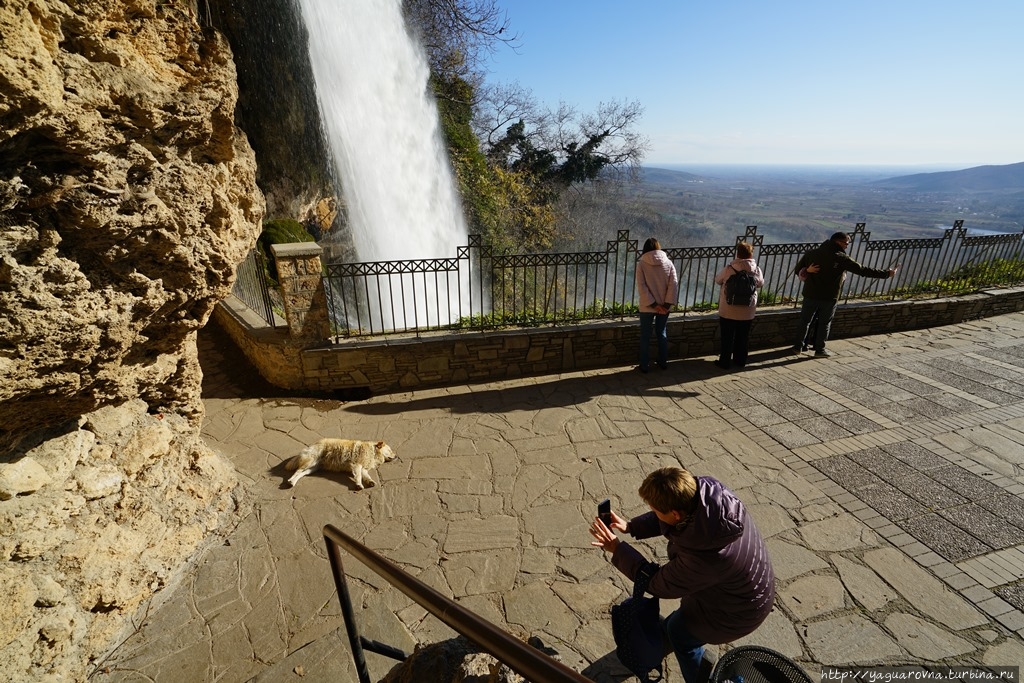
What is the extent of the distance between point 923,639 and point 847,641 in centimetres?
46

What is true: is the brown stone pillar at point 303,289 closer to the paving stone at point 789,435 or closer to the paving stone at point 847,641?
the paving stone at point 789,435

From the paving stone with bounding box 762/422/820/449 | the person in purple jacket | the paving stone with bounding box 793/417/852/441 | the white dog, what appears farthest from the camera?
the paving stone with bounding box 793/417/852/441

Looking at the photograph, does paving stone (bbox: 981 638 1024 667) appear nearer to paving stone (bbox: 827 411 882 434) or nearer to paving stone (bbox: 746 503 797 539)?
paving stone (bbox: 746 503 797 539)

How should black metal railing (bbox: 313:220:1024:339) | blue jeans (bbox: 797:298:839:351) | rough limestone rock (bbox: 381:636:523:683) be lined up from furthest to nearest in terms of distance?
blue jeans (bbox: 797:298:839:351), black metal railing (bbox: 313:220:1024:339), rough limestone rock (bbox: 381:636:523:683)

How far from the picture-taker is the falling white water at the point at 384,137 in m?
11.6

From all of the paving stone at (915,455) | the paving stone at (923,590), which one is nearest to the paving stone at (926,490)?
the paving stone at (915,455)

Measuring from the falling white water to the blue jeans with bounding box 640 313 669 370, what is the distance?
8561 millimetres

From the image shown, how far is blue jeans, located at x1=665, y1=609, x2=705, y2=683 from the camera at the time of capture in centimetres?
237

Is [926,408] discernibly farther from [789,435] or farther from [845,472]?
[845,472]

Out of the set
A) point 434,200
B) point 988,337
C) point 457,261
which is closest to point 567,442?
point 457,261

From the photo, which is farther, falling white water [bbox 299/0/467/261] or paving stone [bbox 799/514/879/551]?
falling white water [bbox 299/0/467/261]

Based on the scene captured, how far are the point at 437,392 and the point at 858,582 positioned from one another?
182 inches

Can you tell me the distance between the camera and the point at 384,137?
528 inches

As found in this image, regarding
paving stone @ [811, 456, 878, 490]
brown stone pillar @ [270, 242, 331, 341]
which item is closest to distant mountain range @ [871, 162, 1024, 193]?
paving stone @ [811, 456, 878, 490]
